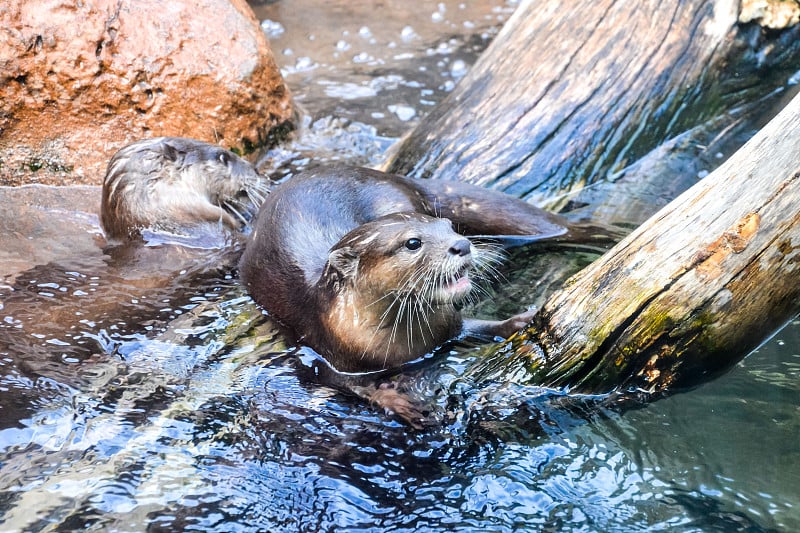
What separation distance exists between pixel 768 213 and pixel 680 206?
0.29 m

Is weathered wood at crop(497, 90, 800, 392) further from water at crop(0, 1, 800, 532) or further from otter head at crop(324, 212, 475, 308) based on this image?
otter head at crop(324, 212, 475, 308)

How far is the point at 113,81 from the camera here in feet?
17.3

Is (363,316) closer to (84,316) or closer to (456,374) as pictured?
(456,374)

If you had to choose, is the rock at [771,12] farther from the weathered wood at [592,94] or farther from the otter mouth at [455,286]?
the otter mouth at [455,286]

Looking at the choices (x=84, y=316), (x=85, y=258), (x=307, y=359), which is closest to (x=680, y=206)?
(x=307, y=359)

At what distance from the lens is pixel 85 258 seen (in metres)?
4.48

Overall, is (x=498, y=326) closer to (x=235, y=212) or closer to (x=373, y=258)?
(x=373, y=258)

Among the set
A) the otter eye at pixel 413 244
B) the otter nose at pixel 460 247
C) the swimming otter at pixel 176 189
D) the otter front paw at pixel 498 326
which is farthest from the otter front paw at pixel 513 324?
the swimming otter at pixel 176 189

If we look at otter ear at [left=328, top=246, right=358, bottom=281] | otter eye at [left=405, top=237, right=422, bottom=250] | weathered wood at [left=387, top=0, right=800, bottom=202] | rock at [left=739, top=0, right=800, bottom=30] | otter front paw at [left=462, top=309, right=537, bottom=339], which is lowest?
otter front paw at [left=462, top=309, right=537, bottom=339]

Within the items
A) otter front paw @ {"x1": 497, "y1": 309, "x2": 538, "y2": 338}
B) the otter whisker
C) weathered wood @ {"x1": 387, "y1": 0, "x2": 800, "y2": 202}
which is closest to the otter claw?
otter front paw @ {"x1": 497, "y1": 309, "x2": 538, "y2": 338}

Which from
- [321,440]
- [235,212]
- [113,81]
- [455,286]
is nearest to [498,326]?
[455,286]

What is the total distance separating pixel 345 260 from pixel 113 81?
269 cm

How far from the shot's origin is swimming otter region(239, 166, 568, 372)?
3.32 meters

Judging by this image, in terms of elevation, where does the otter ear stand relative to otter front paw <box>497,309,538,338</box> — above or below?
above
